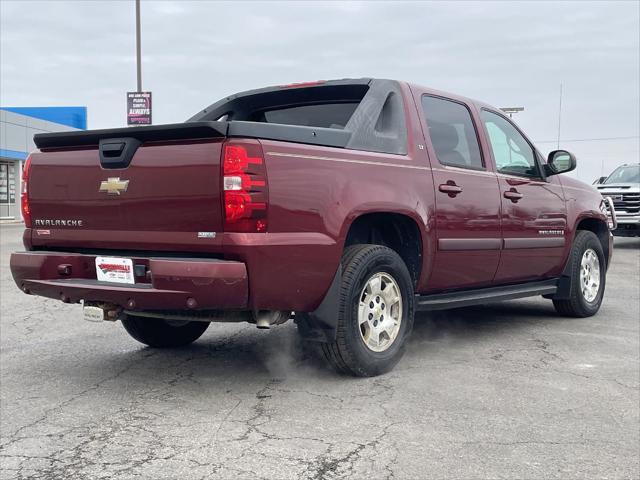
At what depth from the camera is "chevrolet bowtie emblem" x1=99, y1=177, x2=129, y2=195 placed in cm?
416

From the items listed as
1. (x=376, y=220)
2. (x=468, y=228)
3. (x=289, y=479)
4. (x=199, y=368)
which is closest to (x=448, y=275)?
(x=468, y=228)

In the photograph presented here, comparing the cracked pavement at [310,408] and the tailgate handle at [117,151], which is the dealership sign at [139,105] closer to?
the cracked pavement at [310,408]

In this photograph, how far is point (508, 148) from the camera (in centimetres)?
628

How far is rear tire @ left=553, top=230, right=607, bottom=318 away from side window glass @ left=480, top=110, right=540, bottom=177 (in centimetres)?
101

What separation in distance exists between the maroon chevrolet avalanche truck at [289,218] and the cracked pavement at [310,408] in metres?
0.39

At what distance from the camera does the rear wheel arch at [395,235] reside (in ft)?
15.9

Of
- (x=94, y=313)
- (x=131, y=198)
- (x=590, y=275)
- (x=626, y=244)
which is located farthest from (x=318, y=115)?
(x=626, y=244)

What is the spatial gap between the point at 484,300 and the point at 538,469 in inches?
103

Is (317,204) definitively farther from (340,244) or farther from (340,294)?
(340,294)

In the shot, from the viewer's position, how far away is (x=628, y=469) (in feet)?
10.3

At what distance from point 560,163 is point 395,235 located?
2.35m

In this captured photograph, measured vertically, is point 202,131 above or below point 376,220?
above

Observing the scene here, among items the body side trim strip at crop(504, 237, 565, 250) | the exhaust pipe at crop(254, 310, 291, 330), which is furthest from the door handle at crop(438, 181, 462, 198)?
the exhaust pipe at crop(254, 310, 291, 330)

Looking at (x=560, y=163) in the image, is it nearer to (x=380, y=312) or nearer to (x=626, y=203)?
(x=380, y=312)
